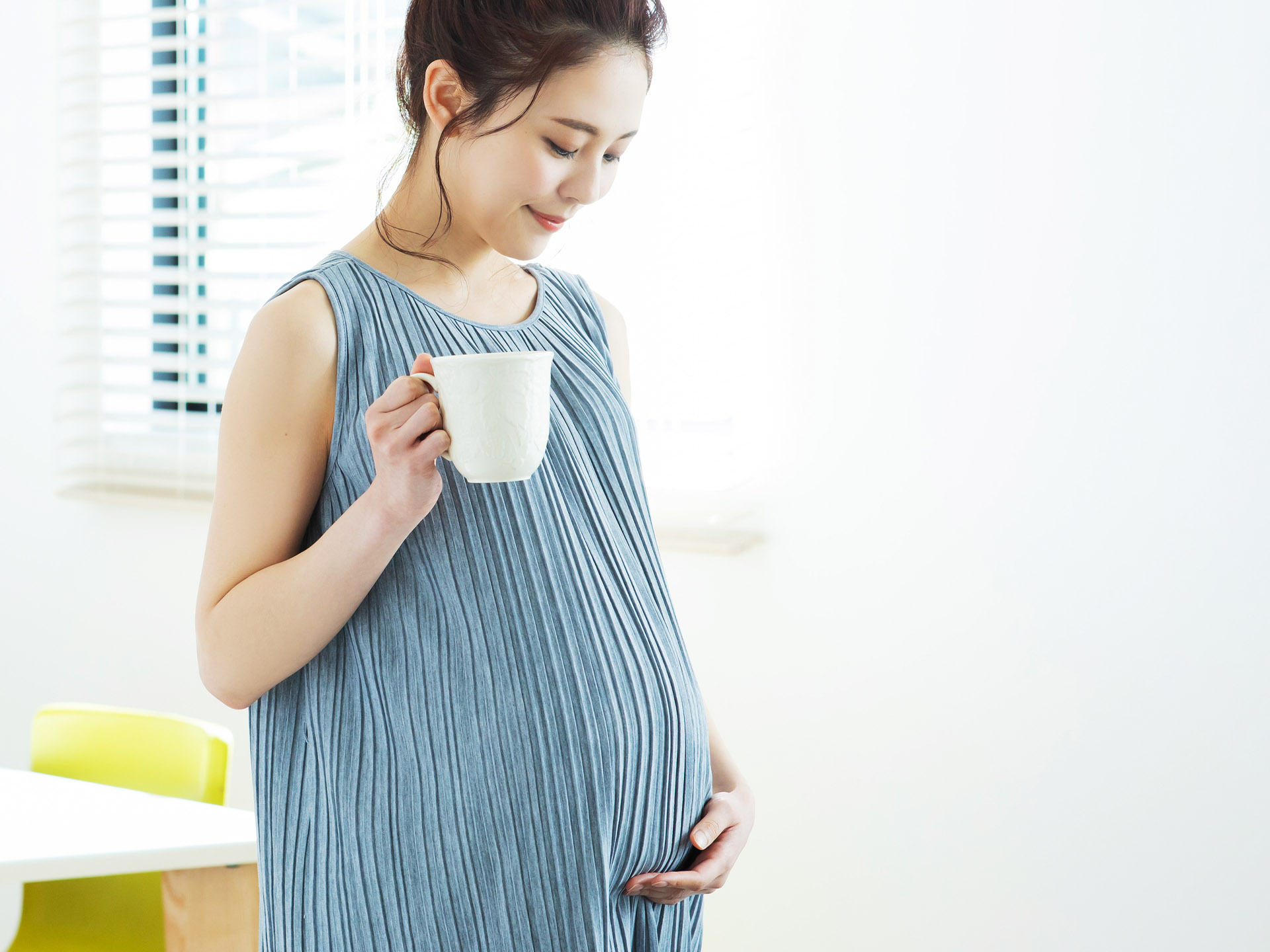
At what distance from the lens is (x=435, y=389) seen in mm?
682

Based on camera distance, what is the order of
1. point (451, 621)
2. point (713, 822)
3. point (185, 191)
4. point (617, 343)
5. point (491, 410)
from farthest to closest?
point (185, 191) → point (617, 343) → point (713, 822) → point (451, 621) → point (491, 410)

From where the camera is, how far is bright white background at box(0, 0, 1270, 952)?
4.68 ft

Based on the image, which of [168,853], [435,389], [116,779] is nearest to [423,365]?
[435,389]

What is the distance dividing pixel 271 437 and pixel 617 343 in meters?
0.39

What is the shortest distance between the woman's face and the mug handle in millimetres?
170

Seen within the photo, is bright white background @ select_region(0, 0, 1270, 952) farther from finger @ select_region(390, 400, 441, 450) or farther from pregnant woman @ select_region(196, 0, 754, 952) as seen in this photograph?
finger @ select_region(390, 400, 441, 450)

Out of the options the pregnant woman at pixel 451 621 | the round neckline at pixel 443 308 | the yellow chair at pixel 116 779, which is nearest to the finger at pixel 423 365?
the pregnant woman at pixel 451 621

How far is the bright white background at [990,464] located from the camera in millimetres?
1427

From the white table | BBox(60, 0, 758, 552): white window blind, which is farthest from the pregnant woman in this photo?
BBox(60, 0, 758, 552): white window blind

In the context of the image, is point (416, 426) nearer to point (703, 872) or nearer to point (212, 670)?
point (212, 670)

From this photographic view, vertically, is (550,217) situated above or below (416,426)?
above

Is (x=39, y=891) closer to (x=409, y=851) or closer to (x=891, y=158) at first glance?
(x=409, y=851)

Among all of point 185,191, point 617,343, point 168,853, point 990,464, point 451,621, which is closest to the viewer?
point 451,621

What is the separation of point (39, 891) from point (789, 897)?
1151 mm
